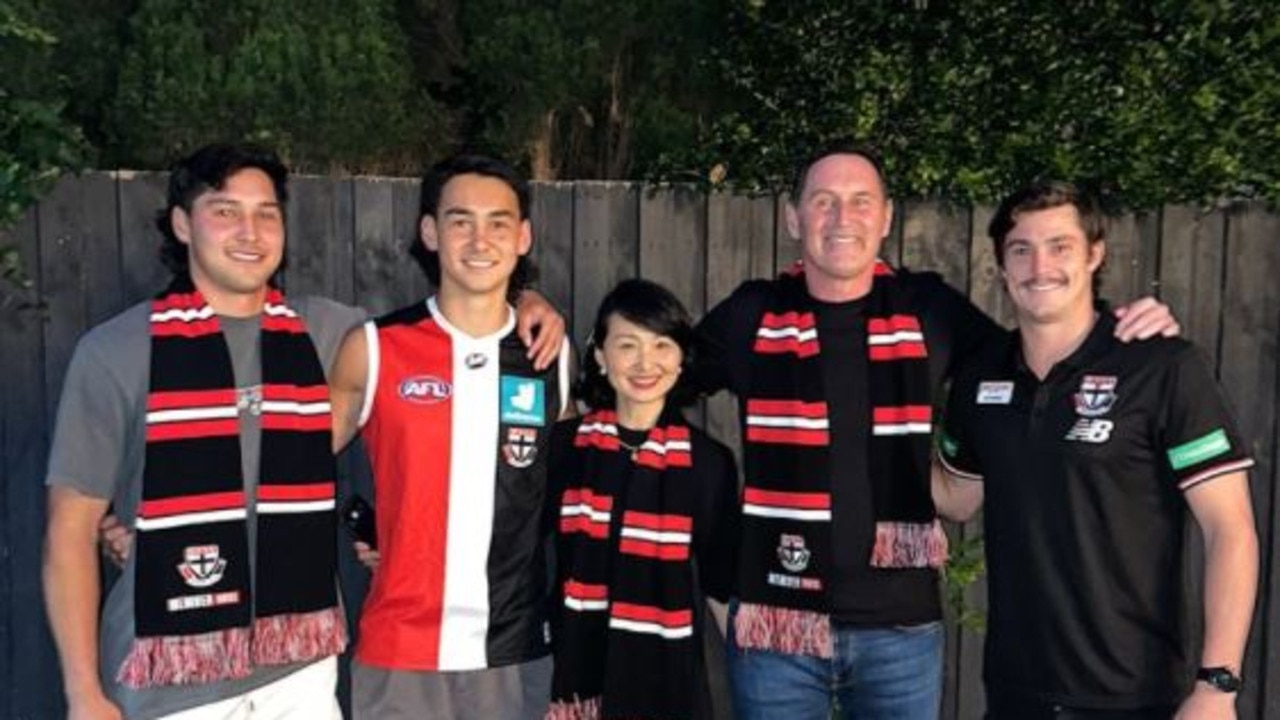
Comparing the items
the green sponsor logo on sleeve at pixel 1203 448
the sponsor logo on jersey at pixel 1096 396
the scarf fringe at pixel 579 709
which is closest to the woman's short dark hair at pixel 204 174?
the scarf fringe at pixel 579 709

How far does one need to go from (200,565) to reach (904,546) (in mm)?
1686

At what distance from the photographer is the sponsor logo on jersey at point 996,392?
298cm

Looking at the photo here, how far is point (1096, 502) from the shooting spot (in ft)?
9.14

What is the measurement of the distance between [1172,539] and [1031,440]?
36cm

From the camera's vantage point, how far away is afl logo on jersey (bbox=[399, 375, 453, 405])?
3221mm

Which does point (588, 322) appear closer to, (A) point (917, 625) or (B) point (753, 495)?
(B) point (753, 495)

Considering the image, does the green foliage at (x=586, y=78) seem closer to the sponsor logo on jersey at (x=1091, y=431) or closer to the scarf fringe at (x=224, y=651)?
the scarf fringe at (x=224, y=651)

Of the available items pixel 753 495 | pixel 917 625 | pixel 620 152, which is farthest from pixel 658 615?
pixel 620 152

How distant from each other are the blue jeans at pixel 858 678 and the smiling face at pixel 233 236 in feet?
5.06

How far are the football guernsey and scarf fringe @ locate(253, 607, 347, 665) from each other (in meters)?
0.09

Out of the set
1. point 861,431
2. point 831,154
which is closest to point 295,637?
point 861,431

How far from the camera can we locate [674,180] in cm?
458

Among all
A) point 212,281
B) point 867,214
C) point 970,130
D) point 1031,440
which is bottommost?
point 1031,440

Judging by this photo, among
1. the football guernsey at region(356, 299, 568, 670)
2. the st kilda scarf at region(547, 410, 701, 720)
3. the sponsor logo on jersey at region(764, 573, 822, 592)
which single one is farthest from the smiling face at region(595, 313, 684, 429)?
the sponsor logo on jersey at region(764, 573, 822, 592)
